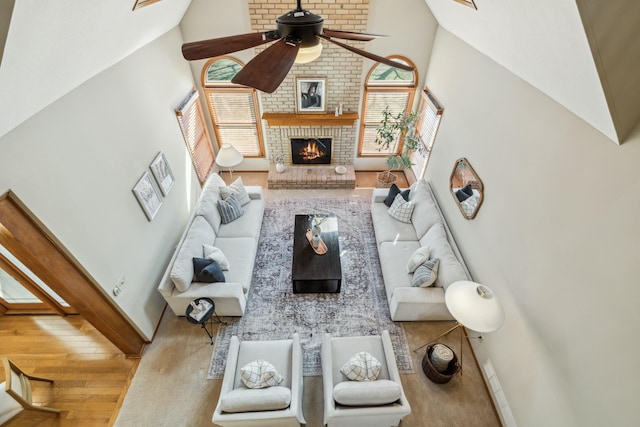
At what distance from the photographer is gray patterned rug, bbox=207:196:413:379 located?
384 cm

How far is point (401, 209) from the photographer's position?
4.96 meters

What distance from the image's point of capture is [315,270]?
4.21 metres

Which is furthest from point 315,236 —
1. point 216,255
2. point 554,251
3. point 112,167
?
point 554,251

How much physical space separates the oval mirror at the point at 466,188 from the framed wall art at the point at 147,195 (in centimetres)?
408

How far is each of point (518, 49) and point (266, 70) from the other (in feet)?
7.90

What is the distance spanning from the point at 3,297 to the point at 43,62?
3547 mm

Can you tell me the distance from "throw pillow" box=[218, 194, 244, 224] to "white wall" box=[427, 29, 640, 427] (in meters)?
3.46

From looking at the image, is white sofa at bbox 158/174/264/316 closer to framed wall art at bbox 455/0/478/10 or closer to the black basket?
the black basket

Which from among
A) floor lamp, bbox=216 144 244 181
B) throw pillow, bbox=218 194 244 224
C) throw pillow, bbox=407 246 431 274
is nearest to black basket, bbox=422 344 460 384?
throw pillow, bbox=407 246 431 274

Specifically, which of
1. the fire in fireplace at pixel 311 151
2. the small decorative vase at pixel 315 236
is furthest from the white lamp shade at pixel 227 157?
the small decorative vase at pixel 315 236

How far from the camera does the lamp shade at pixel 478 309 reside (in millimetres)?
2797

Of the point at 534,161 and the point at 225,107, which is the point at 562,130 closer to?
the point at 534,161

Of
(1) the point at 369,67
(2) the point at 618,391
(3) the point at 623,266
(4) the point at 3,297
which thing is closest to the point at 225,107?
(1) the point at 369,67

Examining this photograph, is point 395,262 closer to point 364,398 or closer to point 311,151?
point 364,398
